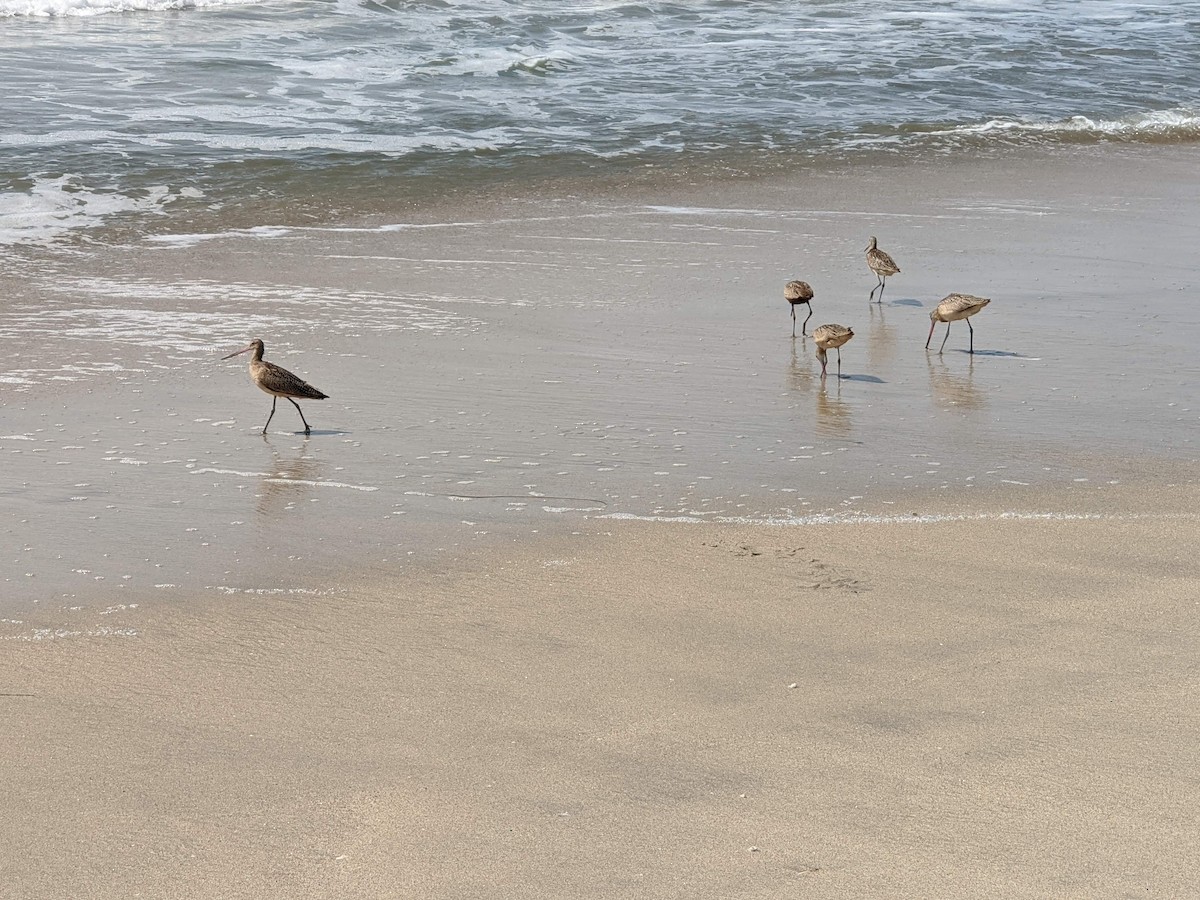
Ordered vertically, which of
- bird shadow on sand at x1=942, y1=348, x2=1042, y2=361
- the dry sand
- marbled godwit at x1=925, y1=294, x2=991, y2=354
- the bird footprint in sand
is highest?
marbled godwit at x1=925, y1=294, x2=991, y2=354

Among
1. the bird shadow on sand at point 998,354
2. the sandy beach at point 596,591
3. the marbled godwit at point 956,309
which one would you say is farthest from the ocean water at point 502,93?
the bird shadow on sand at point 998,354

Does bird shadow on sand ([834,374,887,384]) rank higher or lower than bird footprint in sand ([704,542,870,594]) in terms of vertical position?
higher

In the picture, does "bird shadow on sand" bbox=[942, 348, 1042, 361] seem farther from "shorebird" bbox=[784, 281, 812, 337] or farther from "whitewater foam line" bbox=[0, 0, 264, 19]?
"whitewater foam line" bbox=[0, 0, 264, 19]

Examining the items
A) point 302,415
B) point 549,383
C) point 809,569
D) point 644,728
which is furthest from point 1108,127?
point 644,728

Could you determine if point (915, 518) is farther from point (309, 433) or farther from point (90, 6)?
point (90, 6)

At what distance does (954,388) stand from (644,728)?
12.9 ft

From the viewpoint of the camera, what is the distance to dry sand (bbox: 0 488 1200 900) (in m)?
3.29

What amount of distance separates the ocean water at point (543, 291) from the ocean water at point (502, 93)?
8 cm

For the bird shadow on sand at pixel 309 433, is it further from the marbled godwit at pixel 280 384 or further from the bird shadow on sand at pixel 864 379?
the bird shadow on sand at pixel 864 379

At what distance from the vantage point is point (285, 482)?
5.98 metres

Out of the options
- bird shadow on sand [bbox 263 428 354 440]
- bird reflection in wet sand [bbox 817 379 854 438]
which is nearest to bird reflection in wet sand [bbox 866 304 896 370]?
bird reflection in wet sand [bbox 817 379 854 438]

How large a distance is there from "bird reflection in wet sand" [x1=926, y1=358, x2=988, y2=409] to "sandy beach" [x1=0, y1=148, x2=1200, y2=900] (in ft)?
0.10

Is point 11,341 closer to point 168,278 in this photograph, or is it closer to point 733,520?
point 168,278

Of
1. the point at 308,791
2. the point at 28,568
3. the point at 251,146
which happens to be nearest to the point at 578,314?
the point at 28,568
